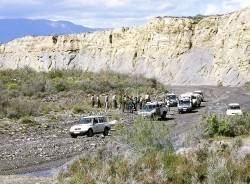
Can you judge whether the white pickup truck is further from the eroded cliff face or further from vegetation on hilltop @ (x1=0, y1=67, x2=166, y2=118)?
the eroded cliff face

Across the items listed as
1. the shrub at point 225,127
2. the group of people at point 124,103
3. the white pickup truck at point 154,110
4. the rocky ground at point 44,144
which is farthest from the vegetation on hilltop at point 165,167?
the group of people at point 124,103

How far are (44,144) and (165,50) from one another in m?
69.5

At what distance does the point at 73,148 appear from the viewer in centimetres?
2550

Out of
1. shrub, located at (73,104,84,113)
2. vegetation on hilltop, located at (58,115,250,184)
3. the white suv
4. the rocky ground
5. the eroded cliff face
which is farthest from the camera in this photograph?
the eroded cliff face

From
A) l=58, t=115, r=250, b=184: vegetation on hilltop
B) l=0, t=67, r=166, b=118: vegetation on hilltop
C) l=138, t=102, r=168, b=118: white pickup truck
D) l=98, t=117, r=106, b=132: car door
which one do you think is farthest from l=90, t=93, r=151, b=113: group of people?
l=58, t=115, r=250, b=184: vegetation on hilltop

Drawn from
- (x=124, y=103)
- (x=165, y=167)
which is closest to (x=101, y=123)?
(x=124, y=103)

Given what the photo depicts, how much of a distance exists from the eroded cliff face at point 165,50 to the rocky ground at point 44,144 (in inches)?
1694

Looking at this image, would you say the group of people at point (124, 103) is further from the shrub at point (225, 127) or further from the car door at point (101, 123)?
the shrub at point (225, 127)

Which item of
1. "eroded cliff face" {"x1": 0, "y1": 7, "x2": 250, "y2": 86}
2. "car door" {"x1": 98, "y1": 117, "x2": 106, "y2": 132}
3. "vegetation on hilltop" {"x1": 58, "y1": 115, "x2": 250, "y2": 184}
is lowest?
"car door" {"x1": 98, "y1": 117, "x2": 106, "y2": 132}

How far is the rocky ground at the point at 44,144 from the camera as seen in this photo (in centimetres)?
1993

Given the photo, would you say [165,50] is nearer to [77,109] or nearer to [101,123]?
[77,109]

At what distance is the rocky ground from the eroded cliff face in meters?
43.0

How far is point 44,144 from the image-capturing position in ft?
89.0

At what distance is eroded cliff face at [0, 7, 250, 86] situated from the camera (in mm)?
83250
